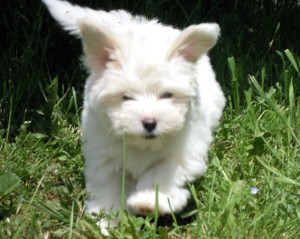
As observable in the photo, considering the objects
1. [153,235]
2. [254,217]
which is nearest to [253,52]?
[254,217]

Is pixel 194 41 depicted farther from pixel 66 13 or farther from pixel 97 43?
pixel 66 13

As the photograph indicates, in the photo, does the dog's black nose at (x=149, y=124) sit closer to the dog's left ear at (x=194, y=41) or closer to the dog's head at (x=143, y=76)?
the dog's head at (x=143, y=76)

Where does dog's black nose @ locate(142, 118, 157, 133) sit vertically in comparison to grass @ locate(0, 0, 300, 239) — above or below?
above

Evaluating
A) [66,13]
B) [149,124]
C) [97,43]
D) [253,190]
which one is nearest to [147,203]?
[149,124]

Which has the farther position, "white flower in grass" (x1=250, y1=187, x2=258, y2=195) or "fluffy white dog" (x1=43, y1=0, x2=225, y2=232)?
"white flower in grass" (x1=250, y1=187, x2=258, y2=195)

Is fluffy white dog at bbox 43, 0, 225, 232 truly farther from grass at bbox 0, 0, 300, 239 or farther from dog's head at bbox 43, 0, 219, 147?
grass at bbox 0, 0, 300, 239

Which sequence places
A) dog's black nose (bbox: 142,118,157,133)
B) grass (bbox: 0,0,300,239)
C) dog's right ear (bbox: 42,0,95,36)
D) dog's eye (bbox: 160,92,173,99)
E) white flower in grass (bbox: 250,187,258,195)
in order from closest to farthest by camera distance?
dog's black nose (bbox: 142,118,157,133) → dog's eye (bbox: 160,92,173,99) → grass (bbox: 0,0,300,239) → white flower in grass (bbox: 250,187,258,195) → dog's right ear (bbox: 42,0,95,36)

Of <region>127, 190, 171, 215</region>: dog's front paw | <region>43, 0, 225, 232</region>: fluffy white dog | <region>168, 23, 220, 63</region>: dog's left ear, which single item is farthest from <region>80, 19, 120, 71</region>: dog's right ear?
<region>127, 190, 171, 215</region>: dog's front paw

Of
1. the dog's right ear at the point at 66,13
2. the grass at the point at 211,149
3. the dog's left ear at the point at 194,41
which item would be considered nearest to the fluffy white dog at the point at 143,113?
the dog's left ear at the point at 194,41
